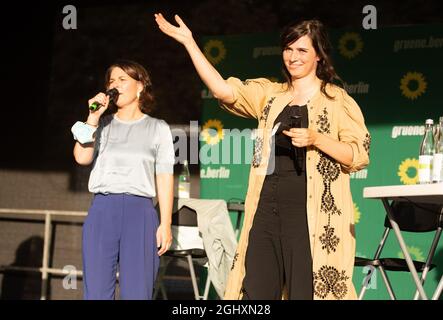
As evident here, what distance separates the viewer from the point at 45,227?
281 inches

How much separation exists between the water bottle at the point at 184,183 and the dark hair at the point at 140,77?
7.32 feet

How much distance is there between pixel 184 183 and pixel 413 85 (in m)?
2.12

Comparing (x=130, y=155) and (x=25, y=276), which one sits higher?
(x=130, y=155)

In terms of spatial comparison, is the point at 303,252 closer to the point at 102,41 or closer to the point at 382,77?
the point at 382,77

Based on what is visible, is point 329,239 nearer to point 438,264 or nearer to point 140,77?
point 140,77

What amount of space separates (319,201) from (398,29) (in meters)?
3.61

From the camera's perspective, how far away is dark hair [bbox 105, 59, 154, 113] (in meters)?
4.21

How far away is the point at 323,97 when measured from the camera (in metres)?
3.45

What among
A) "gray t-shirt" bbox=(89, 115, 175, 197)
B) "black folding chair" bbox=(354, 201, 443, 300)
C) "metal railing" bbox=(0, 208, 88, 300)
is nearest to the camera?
"gray t-shirt" bbox=(89, 115, 175, 197)

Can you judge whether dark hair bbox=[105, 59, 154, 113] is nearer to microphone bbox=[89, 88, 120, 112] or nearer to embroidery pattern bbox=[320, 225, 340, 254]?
microphone bbox=[89, 88, 120, 112]

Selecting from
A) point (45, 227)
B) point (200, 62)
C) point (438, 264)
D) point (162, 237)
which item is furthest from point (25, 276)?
point (200, 62)

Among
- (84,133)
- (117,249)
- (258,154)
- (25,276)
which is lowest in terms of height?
(25,276)

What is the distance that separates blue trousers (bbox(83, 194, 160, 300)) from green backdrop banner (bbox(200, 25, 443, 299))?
2.75m

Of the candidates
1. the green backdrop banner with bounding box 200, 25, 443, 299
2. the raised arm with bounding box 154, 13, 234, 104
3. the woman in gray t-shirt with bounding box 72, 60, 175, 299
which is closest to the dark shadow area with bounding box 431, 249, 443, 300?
the green backdrop banner with bounding box 200, 25, 443, 299
